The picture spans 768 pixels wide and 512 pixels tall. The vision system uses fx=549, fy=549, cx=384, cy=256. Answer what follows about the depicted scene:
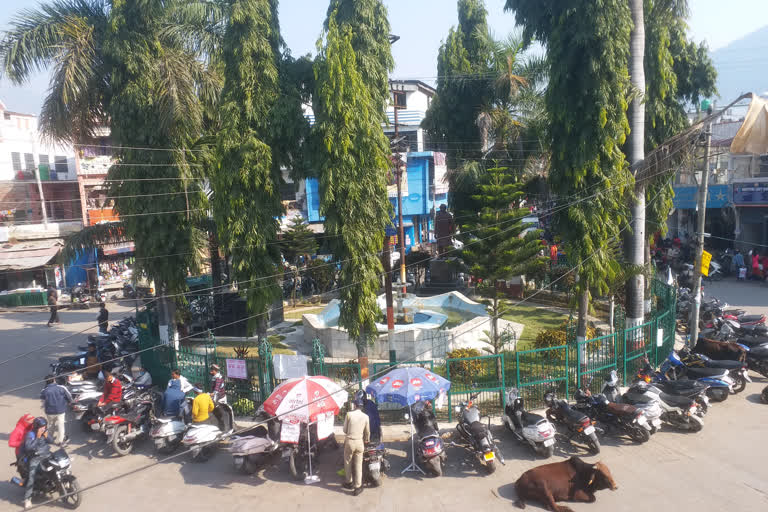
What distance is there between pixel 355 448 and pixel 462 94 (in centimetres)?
1787

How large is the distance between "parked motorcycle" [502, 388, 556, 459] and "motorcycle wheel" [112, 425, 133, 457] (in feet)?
22.6

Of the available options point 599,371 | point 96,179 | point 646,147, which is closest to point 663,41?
point 646,147

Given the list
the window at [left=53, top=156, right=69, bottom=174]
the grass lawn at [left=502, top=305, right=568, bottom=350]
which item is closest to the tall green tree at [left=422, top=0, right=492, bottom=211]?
the grass lawn at [left=502, top=305, right=568, bottom=350]

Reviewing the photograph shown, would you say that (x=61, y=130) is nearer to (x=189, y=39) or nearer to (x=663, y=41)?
(x=189, y=39)

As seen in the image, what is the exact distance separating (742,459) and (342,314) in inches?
314

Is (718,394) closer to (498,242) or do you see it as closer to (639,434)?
(639,434)

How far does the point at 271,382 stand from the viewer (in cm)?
1145

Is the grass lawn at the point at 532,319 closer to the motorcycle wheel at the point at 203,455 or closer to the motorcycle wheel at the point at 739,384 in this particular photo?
the motorcycle wheel at the point at 739,384

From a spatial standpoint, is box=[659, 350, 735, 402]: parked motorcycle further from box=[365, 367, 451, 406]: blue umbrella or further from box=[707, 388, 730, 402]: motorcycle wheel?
box=[365, 367, 451, 406]: blue umbrella

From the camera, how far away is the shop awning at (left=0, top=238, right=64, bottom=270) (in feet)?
84.9

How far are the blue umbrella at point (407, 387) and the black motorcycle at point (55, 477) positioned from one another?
Result: 15.5ft

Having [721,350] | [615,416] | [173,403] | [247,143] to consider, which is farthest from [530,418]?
[247,143]

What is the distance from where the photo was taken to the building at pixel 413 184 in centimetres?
3148

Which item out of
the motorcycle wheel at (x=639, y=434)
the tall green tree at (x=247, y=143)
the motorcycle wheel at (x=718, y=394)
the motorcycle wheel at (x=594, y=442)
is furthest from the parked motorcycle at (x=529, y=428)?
the tall green tree at (x=247, y=143)
